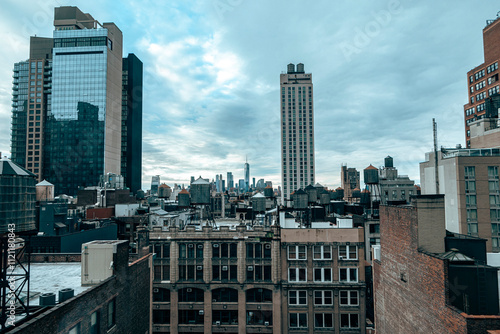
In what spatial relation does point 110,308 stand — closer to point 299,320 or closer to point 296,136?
point 299,320

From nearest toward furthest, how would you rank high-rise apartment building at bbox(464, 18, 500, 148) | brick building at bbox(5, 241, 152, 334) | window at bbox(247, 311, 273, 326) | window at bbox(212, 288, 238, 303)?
→ brick building at bbox(5, 241, 152, 334)
window at bbox(247, 311, 273, 326)
window at bbox(212, 288, 238, 303)
high-rise apartment building at bbox(464, 18, 500, 148)

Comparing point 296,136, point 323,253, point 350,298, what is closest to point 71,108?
point 296,136

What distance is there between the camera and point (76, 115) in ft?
463

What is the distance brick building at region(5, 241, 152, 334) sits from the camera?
12367mm

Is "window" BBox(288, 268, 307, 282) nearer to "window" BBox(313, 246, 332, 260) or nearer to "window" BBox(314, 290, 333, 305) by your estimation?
"window" BBox(313, 246, 332, 260)

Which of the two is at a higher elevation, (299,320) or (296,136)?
(296,136)

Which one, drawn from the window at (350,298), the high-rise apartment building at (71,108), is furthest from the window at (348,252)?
the high-rise apartment building at (71,108)

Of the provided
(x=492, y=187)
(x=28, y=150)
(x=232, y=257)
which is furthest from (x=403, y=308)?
(x=28, y=150)

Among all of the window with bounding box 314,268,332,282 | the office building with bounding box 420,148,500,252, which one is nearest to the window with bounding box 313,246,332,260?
the window with bounding box 314,268,332,282

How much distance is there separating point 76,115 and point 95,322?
5984 inches

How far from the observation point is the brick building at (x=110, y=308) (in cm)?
1237

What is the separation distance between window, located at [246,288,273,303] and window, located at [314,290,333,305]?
583 cm

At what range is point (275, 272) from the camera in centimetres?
3541

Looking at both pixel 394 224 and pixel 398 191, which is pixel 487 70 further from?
pixel 394 224
